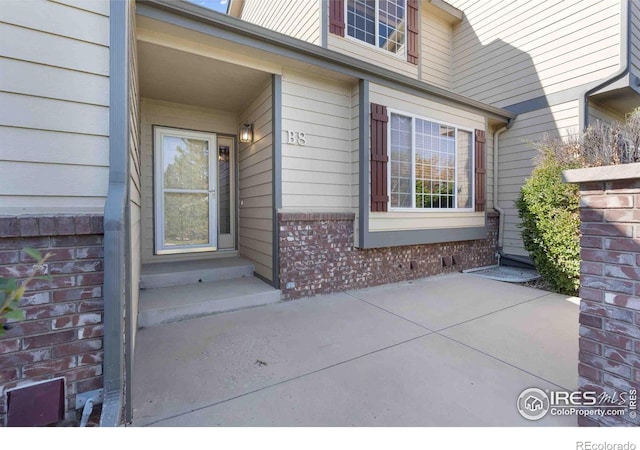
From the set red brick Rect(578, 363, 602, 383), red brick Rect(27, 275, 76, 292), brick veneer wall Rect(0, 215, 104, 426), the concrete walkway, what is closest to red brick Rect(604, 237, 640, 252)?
red brick Rect(578, 363, 602, 383)

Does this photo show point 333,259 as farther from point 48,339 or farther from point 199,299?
point 48,339

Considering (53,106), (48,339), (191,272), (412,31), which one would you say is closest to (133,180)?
(53,106)

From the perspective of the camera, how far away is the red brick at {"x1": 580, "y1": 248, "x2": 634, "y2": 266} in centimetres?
147

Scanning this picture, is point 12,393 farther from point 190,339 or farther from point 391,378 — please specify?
point 391,378

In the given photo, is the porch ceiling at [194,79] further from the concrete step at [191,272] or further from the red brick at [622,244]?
the red brick at [622,244]

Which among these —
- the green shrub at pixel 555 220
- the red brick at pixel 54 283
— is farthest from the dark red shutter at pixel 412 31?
the red brick at pixel 54 283

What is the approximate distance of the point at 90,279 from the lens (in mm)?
1633

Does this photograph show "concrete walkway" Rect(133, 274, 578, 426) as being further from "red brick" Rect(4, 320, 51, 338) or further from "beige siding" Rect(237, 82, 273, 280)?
"beige siding" Rect(237, 82, 273, 280)

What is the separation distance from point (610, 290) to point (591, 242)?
26 cm

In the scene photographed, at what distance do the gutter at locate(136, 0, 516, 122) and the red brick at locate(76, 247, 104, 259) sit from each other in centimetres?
241

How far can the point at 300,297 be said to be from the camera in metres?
3.98

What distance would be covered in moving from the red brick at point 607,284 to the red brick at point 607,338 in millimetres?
224

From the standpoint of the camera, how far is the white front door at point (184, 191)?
4.64 m
